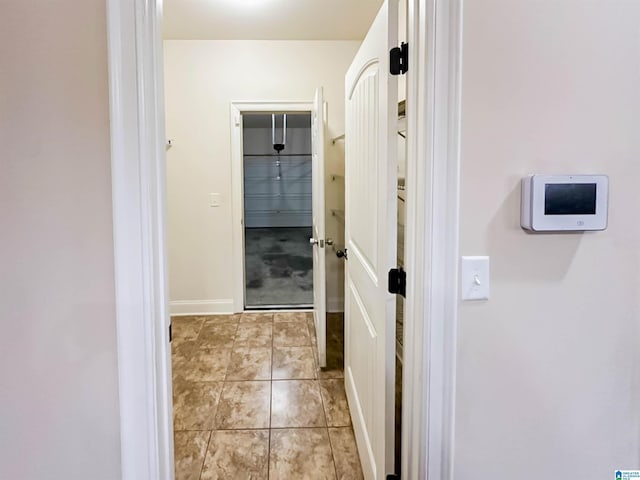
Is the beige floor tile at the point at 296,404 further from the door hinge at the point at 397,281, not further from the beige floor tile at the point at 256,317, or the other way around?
the door hinge at the point at 397,281

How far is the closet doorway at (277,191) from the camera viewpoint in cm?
745

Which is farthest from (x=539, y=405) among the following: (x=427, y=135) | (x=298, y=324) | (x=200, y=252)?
(x=200, y=252)

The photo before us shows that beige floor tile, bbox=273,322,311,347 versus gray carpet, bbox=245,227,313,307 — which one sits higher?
gray carpet, bbox=245,227,313,307

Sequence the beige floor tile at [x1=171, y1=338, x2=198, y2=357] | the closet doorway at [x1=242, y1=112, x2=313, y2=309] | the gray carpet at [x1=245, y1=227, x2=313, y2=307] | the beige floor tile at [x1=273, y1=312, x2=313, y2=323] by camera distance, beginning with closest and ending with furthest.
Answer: the beige floor tile at [x1=171, y1=338, x2=198, y2=357], the beige floor tile at [x1=273, y1=312, x2=313, y2=323], the gray carpet at [x1=245, y1=227, x2=313, y2=307], the closet doorway at [x1=242, y1=112, x2=313, y2=309]

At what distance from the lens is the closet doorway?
7.45 meters

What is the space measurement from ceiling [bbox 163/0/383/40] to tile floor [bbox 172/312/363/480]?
2526mm

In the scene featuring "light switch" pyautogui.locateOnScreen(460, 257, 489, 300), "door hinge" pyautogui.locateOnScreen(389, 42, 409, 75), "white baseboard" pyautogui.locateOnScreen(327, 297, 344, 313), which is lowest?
"white baseboard" pyautogui.locateOnScreen(327, 297, 344, 313)

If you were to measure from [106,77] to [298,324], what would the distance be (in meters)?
3.06

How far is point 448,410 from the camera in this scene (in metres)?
1.13

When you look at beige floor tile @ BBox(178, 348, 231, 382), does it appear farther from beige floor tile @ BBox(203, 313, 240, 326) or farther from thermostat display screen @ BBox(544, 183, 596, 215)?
thermostat display screen @ BBox(544, 183, 596, 215)

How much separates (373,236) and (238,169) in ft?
8.60

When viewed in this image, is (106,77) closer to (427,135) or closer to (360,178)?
(427,135)

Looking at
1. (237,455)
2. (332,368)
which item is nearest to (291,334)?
(332,368)

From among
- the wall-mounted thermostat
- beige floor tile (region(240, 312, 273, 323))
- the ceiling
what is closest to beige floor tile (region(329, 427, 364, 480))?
the wall-mounted thermostat
